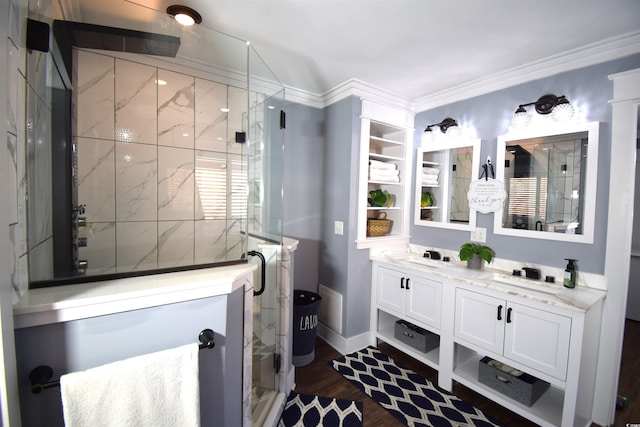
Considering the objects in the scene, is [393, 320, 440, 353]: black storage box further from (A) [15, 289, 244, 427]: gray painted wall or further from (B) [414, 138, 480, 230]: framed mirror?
(A) [15, 289, 244, 427]: gray painted wall

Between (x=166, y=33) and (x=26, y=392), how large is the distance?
1.69m

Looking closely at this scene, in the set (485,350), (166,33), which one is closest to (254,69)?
(166,33)

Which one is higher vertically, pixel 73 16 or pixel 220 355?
pixel 73 16

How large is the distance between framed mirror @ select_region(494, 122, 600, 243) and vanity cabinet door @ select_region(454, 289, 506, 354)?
2.13 feet

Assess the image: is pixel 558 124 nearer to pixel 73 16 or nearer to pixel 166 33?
pixel 166 33

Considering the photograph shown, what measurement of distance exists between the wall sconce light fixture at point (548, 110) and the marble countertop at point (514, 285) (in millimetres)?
1118

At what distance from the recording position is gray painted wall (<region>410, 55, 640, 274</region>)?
1727 mm

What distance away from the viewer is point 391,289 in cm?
245

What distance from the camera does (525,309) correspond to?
165 cm

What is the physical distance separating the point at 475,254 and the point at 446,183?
0.71m

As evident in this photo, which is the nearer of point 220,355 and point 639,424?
point 220,355

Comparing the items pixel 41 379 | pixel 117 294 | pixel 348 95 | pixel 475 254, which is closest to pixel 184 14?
pixel 348 95

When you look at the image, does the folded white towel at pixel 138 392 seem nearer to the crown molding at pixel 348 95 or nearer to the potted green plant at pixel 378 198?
the potted green plant at pixel 378 198

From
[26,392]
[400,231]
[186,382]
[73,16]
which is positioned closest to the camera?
[26,392]
